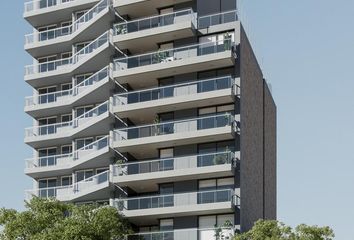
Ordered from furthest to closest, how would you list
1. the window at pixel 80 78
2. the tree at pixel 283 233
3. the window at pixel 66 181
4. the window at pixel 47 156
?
1. the window at pixel 80 78
2. the window at pixel 47 156
3. the window at pixel 66 181
4. the tree at pixel 283 233

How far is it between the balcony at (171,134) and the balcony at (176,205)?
15.0ft

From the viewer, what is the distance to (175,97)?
66562 mm

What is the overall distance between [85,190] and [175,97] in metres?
12.3

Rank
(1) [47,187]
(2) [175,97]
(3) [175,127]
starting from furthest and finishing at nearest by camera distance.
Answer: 1. (1) [47,187]
2. (3) [175,127]
3. (2) [175,97]

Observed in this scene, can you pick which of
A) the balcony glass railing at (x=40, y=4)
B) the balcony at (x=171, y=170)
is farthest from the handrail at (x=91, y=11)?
the balcony at (x=171, y=170)

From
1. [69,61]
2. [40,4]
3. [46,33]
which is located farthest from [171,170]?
[40,4]

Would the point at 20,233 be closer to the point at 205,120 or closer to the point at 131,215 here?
the point at 131,215

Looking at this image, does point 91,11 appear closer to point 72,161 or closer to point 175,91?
point 175,91

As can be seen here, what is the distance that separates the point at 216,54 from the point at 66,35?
19722mm

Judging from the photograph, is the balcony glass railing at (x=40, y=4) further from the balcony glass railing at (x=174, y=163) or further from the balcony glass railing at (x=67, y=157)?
the balcony glass railing at (x=174, y=163)

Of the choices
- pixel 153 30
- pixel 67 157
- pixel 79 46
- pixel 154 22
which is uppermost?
pixel 79 46

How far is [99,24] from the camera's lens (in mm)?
74625

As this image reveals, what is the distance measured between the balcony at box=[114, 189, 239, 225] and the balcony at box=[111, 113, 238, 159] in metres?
4.58

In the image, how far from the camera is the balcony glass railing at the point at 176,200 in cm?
6262
